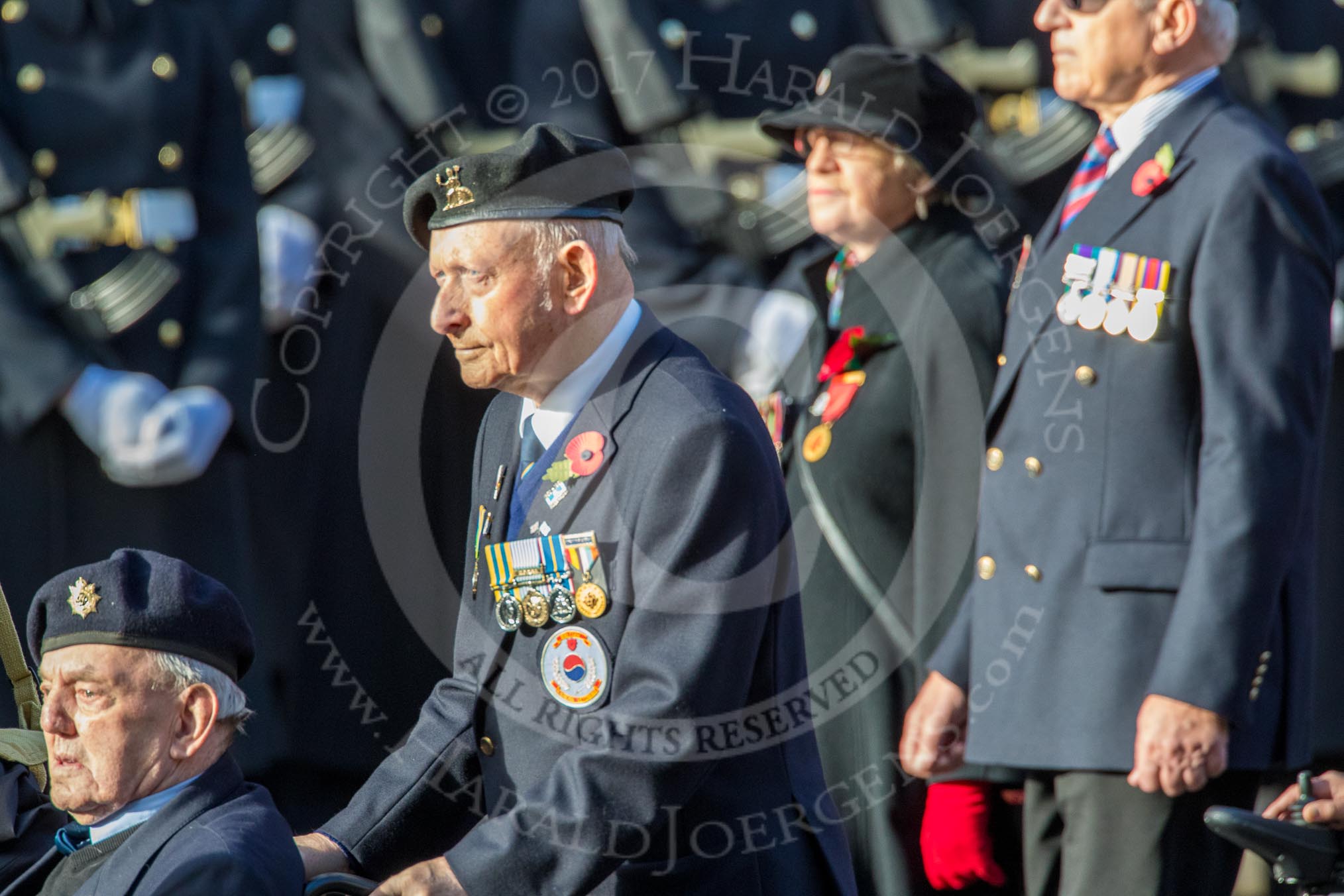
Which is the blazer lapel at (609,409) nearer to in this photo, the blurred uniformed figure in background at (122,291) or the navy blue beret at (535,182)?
the navy blue beret at (535,182)

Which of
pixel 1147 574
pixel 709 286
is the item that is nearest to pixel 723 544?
pixel 1147 574

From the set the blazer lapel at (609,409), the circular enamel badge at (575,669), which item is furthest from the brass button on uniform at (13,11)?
the circular enamel badge at (575,669)

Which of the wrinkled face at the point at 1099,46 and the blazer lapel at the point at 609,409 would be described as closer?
the blazer lapel at the point at 609,409

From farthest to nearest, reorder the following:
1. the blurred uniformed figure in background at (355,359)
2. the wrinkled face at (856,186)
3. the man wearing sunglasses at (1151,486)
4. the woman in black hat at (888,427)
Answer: the blurred uniformed figure in background at (355,359) → the wrinkled face at (856,186) → the woman in black hat at (888,427) → the man wearing sunglasses at (1151,486)

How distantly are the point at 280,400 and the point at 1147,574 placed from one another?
7.97 feet

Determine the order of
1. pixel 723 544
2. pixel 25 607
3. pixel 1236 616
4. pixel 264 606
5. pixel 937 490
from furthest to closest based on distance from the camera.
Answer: pixel 264 606 < pixel 25 607 < pixel 937 490 < pixel 1236 616 < pixel 723 544

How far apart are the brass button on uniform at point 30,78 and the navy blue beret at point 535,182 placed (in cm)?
198

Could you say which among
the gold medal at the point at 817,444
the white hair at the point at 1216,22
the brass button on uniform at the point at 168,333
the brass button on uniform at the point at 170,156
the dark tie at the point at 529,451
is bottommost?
the gold medal at the point at 817,444

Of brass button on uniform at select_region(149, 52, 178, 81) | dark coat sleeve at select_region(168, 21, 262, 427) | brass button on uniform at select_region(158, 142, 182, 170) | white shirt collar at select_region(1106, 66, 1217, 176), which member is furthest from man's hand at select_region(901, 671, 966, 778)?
brass button on uniform at select_region(149, 52, 178, 81)

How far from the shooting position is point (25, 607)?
427 cm

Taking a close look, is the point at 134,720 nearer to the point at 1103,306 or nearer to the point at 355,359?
the point at 1103,306

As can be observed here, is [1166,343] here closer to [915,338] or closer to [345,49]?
[915,338]

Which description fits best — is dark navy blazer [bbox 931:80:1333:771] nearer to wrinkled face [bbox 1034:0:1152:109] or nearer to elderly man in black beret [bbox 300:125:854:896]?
wrinkled face [bbox 1034:0:1152:109]

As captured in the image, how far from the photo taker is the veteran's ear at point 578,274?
2.57 m
